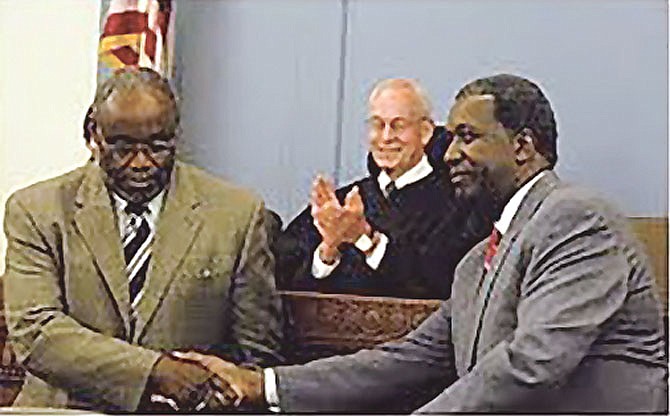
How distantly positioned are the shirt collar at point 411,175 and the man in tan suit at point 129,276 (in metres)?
0.18

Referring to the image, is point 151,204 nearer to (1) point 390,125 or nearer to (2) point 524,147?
(1) point 390,125

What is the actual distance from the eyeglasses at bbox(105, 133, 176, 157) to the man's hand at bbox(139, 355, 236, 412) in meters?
0.24

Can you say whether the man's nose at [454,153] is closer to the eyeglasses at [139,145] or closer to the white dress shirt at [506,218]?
the white dress shirt at [506,218]

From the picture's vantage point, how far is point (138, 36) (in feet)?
5.37

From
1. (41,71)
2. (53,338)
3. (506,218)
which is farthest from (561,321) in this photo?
(41,71)

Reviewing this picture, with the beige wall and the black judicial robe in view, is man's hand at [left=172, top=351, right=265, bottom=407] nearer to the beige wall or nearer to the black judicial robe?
the black judicial robe

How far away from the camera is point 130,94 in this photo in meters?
1.50

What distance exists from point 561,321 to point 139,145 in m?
0.54

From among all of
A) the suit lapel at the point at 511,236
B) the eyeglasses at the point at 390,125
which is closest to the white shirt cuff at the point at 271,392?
the suit lapel at the point at 511,236

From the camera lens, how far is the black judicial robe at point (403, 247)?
59.9 inches

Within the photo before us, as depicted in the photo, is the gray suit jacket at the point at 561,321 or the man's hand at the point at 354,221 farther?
the man's hand at the point at 354,221

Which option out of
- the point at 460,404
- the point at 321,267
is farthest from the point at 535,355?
the point at 321,267

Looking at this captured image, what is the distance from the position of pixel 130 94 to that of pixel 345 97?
28 centimetres

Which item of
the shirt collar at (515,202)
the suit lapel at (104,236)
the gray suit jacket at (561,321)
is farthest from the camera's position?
the suit lapel at (104,236)
